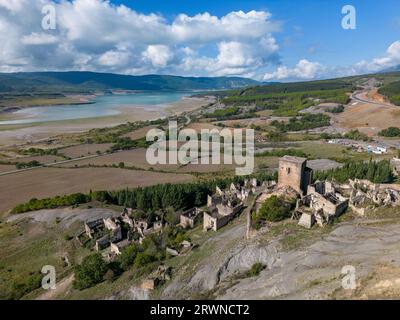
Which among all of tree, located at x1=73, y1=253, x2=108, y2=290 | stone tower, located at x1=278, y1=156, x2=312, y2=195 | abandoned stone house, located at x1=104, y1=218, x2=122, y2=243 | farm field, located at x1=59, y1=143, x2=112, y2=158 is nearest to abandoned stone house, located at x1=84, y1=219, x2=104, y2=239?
abandoned stone house, located at x1=104, y1=218, x2=122, y2=243

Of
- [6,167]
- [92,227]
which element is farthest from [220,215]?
[6,167]

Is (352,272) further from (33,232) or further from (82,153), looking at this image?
(82,153)

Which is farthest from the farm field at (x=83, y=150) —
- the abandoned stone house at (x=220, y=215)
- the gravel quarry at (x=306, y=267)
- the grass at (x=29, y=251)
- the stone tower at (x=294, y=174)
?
the gravel quarry at (x=306, y=267)

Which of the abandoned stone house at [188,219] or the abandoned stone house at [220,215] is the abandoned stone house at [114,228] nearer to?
the abandoned stone house at [188,219]

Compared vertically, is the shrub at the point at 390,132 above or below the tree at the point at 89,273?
above

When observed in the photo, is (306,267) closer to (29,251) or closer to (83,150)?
(29,251)

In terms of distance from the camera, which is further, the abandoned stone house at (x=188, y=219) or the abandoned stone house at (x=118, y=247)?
the abandoned stone house at (x=188, y=219)
